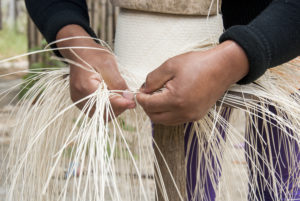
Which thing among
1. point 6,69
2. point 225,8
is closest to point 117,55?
point 225,8

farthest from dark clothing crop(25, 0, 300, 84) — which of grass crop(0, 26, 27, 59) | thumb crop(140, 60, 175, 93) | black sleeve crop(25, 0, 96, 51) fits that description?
grass crop(0, 26, 27, 59)

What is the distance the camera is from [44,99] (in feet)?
3.42

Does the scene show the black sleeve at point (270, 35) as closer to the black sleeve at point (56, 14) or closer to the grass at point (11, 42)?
the black sleeve at point (56, 14)

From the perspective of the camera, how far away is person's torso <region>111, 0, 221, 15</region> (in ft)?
2.83

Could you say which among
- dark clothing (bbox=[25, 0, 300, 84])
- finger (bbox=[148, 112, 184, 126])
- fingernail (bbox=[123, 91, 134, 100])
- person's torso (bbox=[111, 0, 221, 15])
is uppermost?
person's torso (bbox=[111, 0, 221, 15])

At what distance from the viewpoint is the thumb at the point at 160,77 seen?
0.75 meters

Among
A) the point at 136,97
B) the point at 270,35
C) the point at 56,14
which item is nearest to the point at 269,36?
the point at 270,35

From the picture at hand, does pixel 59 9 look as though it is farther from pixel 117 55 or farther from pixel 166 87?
pixel 166 87

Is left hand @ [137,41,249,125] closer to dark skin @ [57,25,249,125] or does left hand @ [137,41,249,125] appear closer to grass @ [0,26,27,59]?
dark skin @ [57,25,249,125]

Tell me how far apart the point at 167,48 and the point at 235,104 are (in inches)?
6.5

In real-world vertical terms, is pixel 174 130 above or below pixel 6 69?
above

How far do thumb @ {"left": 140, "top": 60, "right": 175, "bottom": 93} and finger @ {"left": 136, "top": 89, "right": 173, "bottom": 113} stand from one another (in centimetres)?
2

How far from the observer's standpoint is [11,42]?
562 cm

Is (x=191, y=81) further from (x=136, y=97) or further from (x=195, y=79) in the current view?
(x=136, y=97)
